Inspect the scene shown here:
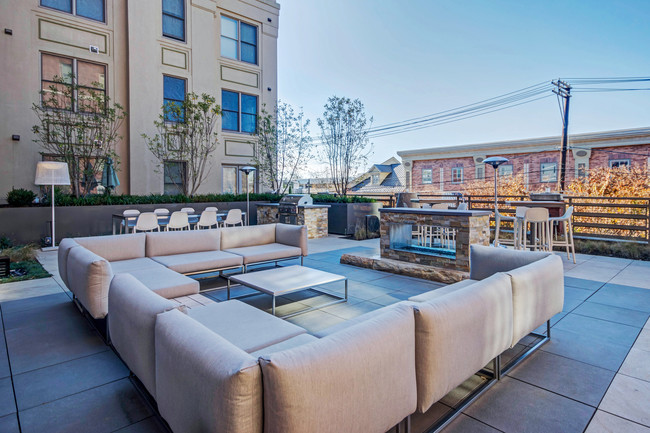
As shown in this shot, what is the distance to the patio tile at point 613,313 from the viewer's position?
3.40 m

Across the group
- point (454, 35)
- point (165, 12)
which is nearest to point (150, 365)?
point (165, 12)

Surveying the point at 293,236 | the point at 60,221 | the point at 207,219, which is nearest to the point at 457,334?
the point at 293,236

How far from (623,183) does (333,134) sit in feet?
24.3

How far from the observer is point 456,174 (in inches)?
680

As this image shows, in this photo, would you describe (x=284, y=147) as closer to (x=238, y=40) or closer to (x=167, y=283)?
(x=238, y=40)

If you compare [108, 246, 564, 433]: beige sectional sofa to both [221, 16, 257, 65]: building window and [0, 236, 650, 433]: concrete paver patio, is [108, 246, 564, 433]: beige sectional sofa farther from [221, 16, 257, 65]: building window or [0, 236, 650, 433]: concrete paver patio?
[221, 16, 257, 65]: building window

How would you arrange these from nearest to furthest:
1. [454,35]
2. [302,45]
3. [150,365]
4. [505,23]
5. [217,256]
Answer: [150,365], [217,256], [505,23], [454,35], [302,45]

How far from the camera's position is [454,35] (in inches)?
541

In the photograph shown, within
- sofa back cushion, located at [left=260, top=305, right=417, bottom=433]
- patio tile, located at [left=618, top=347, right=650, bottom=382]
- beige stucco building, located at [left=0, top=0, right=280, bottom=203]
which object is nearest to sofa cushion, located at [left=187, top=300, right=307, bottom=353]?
sofa back cushion, located at [left=260, top=305, right=417, bottom=433]

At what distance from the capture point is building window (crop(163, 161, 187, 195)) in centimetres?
1087

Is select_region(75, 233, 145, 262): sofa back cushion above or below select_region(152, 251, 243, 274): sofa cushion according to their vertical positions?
above

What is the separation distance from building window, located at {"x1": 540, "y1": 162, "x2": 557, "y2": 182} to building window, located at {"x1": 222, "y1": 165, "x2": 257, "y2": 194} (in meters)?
11.8

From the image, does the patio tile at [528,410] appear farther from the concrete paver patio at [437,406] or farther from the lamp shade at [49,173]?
the lamp shade at [49,173]

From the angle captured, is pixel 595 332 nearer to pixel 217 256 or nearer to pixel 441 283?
pixel 441 283
